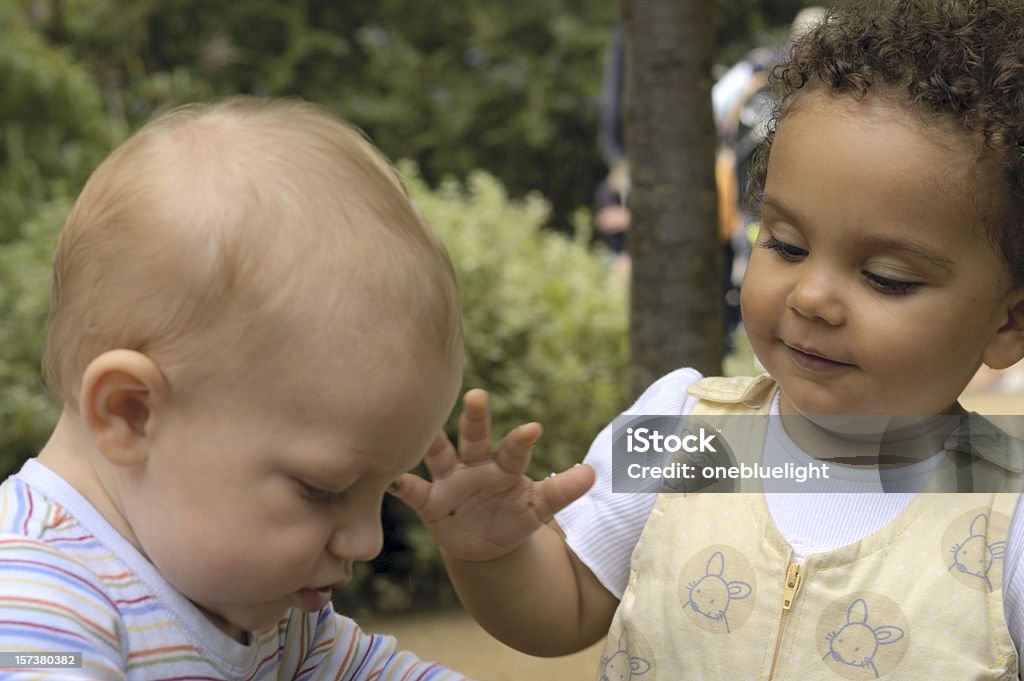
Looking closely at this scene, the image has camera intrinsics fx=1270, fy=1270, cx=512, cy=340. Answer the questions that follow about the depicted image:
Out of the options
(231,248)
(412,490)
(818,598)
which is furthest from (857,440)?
(231,248)

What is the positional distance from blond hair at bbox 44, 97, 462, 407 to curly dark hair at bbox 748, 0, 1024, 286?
0.74 m

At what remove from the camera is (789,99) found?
80.7 inches

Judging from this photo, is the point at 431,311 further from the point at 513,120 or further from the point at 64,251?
the point at 513,120

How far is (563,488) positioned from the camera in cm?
189

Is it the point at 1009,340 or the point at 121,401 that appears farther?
the point at 1009,340

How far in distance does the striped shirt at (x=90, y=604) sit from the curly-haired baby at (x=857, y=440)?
40 cm

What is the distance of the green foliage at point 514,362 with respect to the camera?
4465 mm

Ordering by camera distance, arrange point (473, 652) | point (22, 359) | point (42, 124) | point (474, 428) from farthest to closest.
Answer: point (42, 124) < point (22, 359) < point (473, 652) < point (474, 428)

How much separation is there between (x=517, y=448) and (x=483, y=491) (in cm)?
11

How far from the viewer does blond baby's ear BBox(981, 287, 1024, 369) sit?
1.94 meters

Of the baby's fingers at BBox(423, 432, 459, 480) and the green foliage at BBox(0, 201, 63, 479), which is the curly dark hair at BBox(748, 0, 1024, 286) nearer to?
the baby's fingers at BBox(423, 432, 459, 480)

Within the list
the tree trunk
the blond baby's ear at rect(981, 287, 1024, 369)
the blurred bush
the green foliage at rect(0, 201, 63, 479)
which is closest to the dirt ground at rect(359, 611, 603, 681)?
the blurred bush

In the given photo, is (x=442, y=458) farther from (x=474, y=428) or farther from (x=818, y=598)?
(x=818, y=598)

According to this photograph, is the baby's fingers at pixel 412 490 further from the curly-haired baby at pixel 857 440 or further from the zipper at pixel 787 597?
the zipper at pixel 787 597
